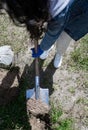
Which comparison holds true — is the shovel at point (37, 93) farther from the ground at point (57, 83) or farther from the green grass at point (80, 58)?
the green grass at point (80, 58)

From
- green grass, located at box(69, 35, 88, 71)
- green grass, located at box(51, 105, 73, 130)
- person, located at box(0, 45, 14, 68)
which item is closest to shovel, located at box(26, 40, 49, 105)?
green grass, located at box(51, 105, 73, 130)

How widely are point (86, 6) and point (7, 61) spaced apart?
36.6 inches

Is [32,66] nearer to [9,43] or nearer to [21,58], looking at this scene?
[21,58]

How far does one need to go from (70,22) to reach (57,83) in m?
0.69

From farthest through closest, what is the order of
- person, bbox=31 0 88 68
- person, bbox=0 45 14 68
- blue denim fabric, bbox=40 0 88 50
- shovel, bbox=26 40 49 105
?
1. person, bbox=0 45 14 68
2. shovel, bbox=26 40 49 105
3. blue denim fabric, bbox=40 0 88 50
4. person, bbox=31 0 88 68

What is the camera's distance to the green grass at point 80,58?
9.77 feet

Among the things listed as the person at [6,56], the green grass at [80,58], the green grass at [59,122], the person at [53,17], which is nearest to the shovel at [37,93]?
the green grass at [59,122]

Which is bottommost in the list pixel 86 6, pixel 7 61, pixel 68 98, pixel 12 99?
pixel 68 98

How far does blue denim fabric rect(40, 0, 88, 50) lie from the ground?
456 millimetres

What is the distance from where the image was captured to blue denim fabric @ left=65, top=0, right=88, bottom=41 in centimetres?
227

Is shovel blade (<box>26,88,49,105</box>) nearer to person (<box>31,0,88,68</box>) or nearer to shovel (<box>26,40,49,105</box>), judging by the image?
shovel (<box>26,40,49,105</box>)

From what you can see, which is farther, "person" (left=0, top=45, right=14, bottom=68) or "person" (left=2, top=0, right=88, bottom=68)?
"person" (left=0, top=45, right=14, bottom=68)

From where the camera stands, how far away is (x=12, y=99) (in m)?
2.79

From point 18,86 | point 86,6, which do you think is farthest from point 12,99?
point 86,6
